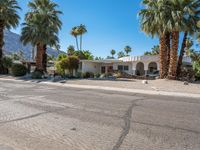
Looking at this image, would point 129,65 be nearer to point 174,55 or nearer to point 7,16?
point 174,55

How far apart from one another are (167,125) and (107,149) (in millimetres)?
2882

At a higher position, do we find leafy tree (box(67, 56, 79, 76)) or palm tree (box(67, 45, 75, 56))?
palm tree (box(67, 45, 75, 56))

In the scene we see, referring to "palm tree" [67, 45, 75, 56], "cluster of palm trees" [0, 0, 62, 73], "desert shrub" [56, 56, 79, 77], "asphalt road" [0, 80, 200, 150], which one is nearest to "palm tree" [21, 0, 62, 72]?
"cluster of palm trees" [0, 0, 62, 73]

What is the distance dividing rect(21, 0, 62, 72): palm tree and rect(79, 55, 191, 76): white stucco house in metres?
7.56

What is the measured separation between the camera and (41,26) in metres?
39.3

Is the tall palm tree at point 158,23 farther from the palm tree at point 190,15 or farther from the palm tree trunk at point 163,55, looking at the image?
the palm tree at point 190,15

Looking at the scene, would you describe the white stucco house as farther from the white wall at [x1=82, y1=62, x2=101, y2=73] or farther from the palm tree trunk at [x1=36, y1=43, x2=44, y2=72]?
the palm tree trunk at [x1=36, y1=43, x2=44, y2=72]

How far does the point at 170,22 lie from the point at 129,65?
18169 millimetres

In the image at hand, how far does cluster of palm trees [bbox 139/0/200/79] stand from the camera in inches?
1104

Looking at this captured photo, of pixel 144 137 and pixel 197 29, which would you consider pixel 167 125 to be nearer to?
pixel 144 137

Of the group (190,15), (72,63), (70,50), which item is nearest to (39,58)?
(72,63)

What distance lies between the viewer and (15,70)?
3744 cm

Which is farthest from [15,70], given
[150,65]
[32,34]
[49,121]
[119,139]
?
[119,139]

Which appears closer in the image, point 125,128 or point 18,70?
point 125,128
